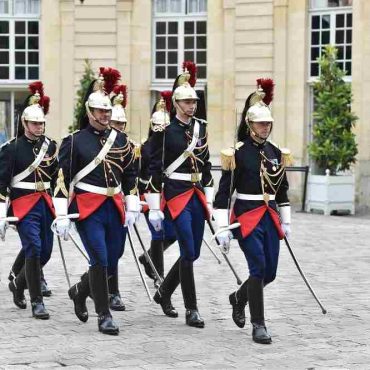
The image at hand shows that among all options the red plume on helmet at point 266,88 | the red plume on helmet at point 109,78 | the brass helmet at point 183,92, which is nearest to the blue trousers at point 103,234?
the red plume on helmet at point 109,78

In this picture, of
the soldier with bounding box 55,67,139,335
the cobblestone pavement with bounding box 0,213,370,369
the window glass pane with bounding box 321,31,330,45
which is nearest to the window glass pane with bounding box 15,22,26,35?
the window glass pane with bounding box 321,31,330,45

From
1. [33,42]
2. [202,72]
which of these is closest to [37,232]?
[202,72]

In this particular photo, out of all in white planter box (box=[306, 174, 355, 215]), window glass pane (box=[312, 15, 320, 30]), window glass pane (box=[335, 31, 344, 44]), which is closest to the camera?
white planter box (box=[306, 174, 355, 215])

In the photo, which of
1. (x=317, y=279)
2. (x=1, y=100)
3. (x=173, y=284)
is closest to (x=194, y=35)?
(x=1, y=100)

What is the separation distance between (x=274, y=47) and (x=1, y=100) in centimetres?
650

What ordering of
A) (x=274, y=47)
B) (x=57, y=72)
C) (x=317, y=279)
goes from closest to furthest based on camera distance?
1. (x=317, y=279)
2. (x=274, y=47)
3. (x=57, y=72)

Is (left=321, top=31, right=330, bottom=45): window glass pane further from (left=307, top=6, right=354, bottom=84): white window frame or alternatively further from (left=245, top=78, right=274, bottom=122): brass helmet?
(left=245, top=78, right=274, bottom=122): brass helmet

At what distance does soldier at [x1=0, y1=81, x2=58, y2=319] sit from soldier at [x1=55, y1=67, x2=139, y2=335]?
761 mm

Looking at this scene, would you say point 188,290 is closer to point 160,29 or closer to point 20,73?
point 160,29

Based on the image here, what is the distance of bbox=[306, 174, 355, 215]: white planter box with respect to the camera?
21203 millimetres

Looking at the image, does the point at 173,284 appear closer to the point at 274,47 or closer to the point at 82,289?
the point at 82,289

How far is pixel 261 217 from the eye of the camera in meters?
8.56

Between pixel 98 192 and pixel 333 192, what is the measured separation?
1288cm

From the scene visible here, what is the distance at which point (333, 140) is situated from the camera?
69.1ft
